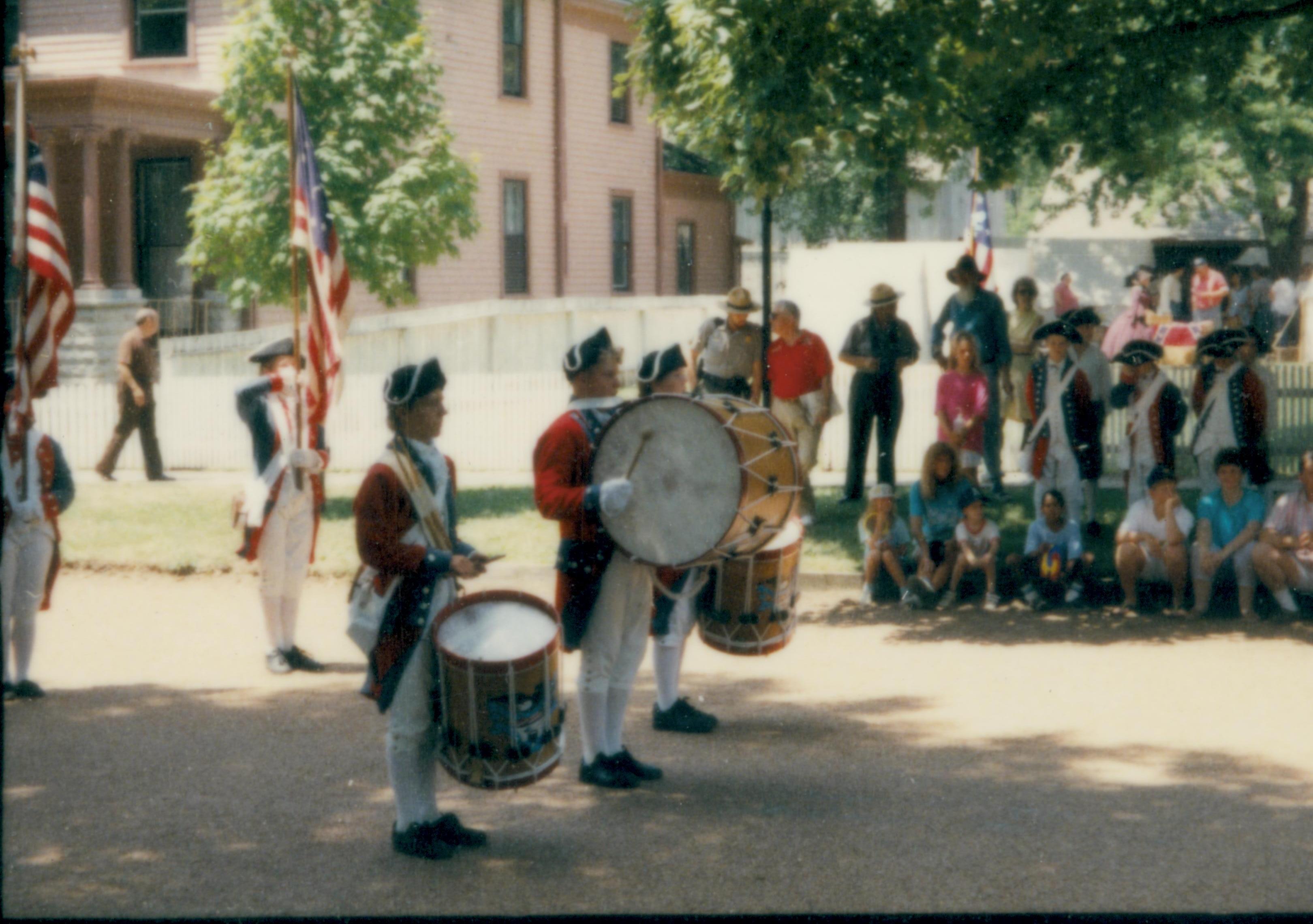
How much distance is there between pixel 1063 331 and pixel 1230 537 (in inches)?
77.7

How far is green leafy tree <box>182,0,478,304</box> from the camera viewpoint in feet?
60.7

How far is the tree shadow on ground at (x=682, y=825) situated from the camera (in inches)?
206

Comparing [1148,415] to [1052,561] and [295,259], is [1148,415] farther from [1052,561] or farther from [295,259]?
[295,259]

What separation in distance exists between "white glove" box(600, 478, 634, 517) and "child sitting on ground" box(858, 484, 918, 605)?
16.1 ft

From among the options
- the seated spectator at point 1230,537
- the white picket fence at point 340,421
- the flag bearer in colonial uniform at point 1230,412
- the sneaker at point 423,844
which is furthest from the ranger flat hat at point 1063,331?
the sneaker at point 423,844

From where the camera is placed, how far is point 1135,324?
21.7 m

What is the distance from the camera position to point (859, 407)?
13430 mm

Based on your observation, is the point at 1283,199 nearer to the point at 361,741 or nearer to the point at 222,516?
the point at 222,516

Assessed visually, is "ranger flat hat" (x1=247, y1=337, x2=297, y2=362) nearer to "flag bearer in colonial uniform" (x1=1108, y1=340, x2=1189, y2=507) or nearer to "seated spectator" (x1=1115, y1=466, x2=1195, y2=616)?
"seated spectator" (x1=1115, y1=466, x2=1195, y2=616)

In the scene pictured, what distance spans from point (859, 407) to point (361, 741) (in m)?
6.89

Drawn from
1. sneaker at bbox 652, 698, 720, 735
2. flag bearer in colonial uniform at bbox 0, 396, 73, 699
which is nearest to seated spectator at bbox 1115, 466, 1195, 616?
sneaker at bbox 652, 698, 720, 735

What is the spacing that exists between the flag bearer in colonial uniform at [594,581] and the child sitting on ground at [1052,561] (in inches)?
188

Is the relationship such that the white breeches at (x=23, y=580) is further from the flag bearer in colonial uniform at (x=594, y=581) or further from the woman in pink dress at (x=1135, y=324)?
the woman in pink dress at (x=1135, y=324)

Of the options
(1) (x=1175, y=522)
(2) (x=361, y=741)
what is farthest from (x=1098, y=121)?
(2) (x=361, y=741)
